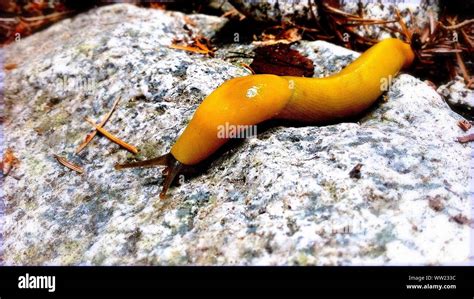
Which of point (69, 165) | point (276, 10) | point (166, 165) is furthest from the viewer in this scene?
point (276, 10)

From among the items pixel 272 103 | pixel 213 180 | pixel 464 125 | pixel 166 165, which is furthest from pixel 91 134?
pixel 464 125

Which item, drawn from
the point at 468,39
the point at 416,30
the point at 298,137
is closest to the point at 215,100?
the point at 298,137

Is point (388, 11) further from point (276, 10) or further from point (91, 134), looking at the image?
point (91, 134)

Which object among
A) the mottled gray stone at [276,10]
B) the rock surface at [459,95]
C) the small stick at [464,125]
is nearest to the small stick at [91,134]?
the mottled gray stone at [276,10]

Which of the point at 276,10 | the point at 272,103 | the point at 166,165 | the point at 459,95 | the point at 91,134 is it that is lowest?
the point at 91,134

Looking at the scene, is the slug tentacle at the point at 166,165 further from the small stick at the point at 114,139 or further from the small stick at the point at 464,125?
the small stick at the point at 464,125

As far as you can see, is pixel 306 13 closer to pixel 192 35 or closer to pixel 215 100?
pixel 192 35

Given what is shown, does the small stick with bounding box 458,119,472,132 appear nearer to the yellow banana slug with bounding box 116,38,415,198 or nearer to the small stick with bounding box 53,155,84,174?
the yellow banana slug with bounding box 116,38,415,198

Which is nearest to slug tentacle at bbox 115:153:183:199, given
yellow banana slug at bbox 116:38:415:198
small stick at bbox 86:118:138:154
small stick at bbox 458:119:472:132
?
yellow banana slug at bbox 116:38:415:198
